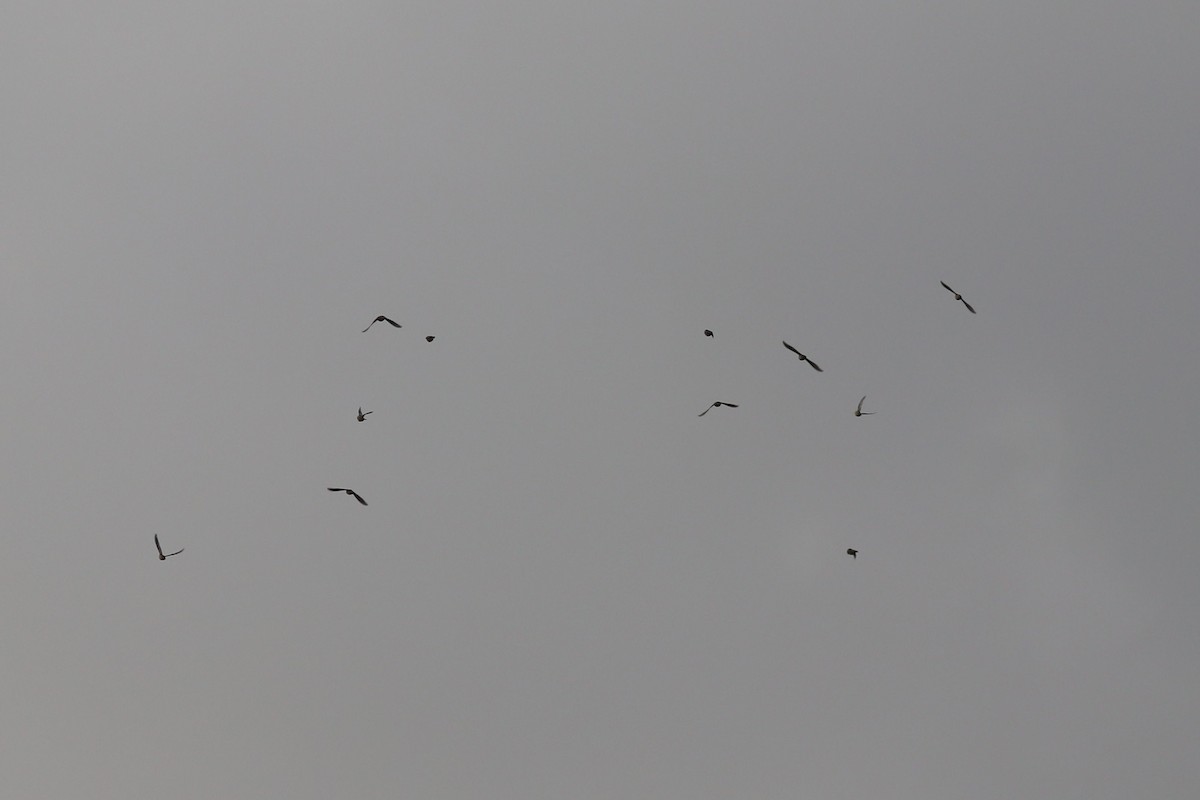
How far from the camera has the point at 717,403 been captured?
5846 inches

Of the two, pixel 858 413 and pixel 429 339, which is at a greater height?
pixel 429 339

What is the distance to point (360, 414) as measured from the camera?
146250mm

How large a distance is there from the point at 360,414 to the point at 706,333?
35717 mm

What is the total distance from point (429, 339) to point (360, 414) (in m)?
11.0

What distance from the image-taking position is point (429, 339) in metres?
153

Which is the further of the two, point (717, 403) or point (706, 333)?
point (706, 333)

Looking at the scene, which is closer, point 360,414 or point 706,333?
point 360,414

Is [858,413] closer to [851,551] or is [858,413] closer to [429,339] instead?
[851,551]

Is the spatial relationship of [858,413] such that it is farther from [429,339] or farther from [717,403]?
[429,339]

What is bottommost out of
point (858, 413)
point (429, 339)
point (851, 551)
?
point (851, 551)

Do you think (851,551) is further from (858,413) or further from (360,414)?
(360,414)

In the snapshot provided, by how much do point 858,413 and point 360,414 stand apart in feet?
149

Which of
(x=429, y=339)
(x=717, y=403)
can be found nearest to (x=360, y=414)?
(x=429, y=339)

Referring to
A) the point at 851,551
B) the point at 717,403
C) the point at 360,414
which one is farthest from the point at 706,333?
the point at 360,414
